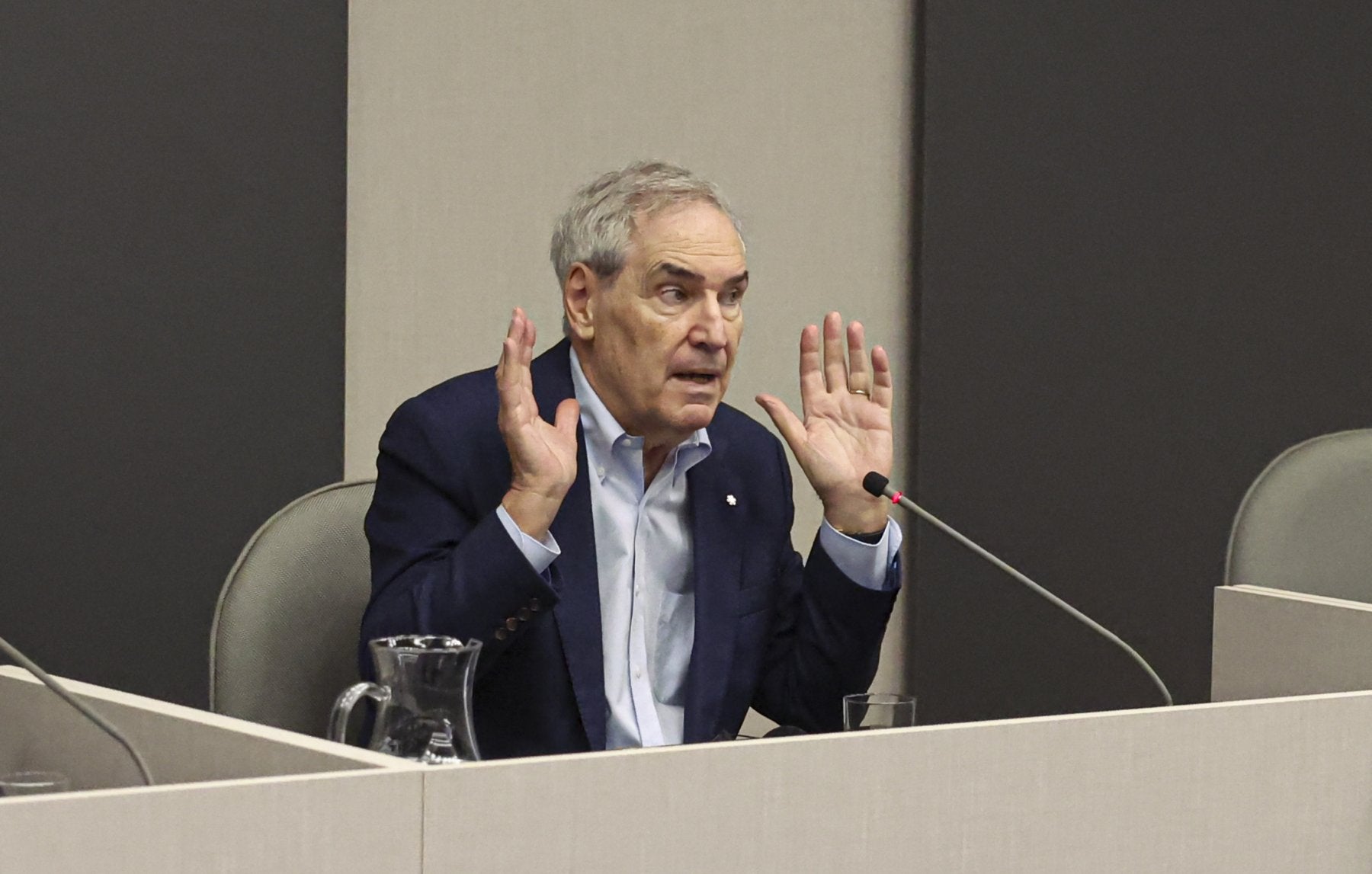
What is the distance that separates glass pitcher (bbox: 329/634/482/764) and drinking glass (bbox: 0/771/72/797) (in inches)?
6.9

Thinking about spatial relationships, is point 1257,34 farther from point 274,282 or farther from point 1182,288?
point 274,282

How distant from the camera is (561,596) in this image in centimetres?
189

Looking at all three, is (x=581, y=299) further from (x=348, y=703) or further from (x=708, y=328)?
(x=348, y=703)

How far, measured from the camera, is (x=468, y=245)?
311 cm

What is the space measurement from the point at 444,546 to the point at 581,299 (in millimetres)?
342

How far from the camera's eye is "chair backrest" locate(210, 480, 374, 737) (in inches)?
72.4

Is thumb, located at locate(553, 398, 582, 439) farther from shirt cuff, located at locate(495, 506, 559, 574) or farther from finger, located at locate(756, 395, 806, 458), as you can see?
finger, located at locate(756, 395, 806, 458)

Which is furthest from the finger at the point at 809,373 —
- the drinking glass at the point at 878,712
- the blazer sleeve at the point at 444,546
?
the drinking glass at the point at 878,712

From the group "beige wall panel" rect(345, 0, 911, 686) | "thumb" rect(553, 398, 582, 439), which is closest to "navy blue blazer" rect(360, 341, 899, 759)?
"thumb" rect(553, 398, 582, 439)

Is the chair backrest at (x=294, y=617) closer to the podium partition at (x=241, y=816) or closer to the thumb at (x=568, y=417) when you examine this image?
the thumb at (x=568, y=417)

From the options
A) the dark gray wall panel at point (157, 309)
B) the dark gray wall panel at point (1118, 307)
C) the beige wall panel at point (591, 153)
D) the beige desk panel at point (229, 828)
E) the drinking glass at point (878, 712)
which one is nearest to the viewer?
the beige desk panel at point (229, 828)

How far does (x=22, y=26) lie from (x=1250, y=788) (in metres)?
2.02

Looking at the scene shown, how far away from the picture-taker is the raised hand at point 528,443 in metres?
1.77

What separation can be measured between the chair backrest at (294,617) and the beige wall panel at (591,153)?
1102 mm
